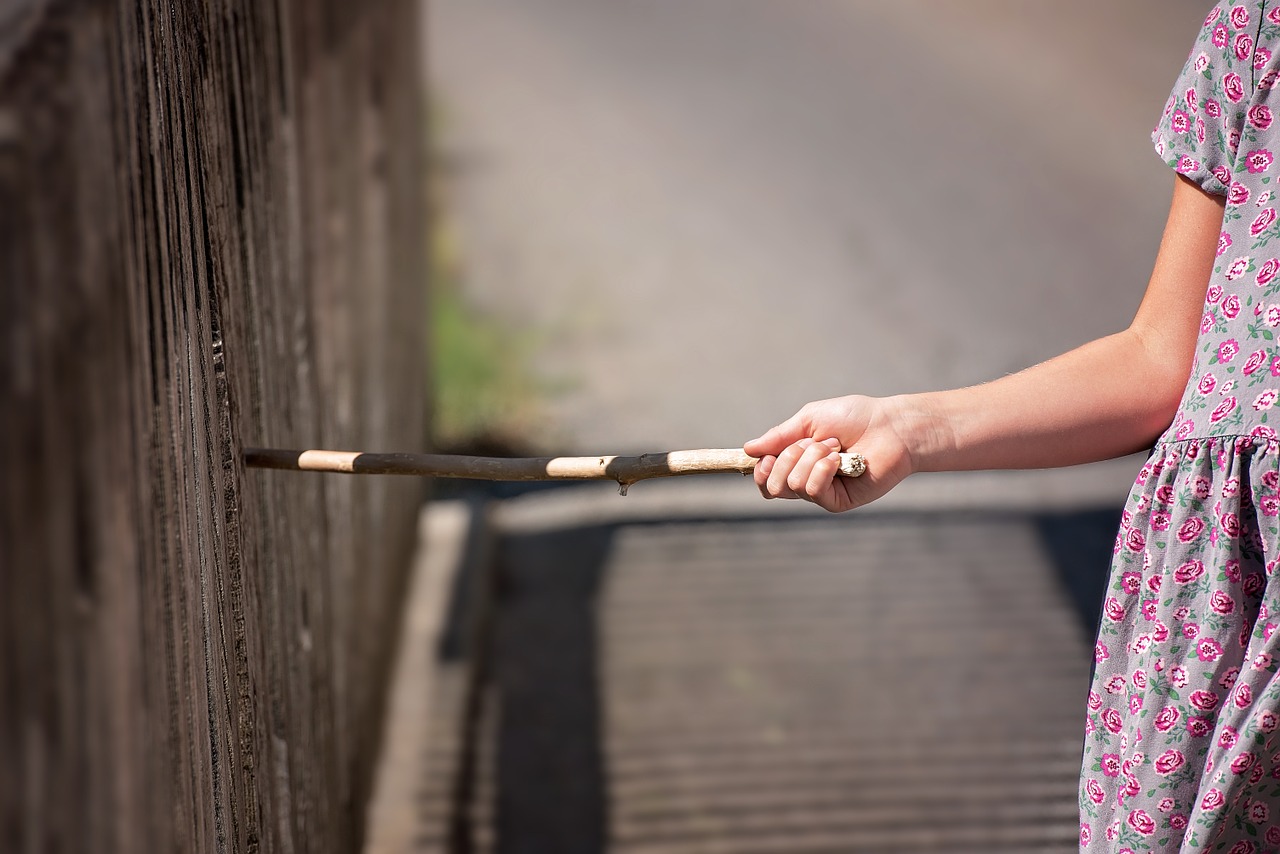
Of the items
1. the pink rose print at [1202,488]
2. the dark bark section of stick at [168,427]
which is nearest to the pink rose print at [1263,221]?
the pink rose print at [1202,488]

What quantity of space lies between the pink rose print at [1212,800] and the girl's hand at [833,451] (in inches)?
16.9

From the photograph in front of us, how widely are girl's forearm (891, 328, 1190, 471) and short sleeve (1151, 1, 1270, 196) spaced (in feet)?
0.59

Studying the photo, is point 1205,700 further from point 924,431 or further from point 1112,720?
point 924,431

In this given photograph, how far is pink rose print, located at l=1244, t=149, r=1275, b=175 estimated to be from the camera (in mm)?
1117

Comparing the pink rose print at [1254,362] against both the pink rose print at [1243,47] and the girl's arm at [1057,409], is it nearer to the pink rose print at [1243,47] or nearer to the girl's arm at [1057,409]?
the girl's arm at [1057,409]

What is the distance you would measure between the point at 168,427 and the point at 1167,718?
99cm

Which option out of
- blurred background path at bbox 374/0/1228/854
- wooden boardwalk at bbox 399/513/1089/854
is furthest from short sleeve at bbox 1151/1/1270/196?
blurred background path at bbox 374/0/1228/854

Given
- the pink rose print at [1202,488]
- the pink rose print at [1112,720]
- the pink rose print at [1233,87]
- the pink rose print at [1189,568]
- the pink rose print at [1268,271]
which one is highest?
the pink rose print at [1233,87]

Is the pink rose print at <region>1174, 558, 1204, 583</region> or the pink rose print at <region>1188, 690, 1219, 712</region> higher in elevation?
the pink rose print at <region>1174, 558, 1204, 583</region>

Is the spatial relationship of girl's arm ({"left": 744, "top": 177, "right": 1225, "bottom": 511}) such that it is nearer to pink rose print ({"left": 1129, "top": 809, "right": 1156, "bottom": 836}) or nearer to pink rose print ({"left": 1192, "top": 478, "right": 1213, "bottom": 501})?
pink rose print ({"left": 1192, "top": 478, "right": 1213, "bottom": 501})

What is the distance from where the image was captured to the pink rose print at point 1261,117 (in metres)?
1.12

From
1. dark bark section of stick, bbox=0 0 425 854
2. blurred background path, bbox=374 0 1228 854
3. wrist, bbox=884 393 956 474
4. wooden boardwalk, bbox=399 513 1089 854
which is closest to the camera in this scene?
dark bark section of stick, bbox=0 0 425 854

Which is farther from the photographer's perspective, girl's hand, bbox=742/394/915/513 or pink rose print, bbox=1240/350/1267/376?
girl's hand, bbox=742/394/915/513

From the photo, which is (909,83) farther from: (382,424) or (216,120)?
(216,120)
